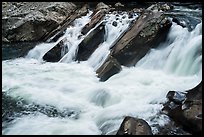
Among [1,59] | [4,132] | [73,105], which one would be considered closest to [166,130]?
[73,105]

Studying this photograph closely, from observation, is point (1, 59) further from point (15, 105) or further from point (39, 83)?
point (15, 105)

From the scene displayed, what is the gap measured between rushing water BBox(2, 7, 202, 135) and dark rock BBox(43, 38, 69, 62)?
0.75 feet

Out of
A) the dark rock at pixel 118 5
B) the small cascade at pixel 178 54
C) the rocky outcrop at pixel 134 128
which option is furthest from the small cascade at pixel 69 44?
the rocky outcrop at pixel 134 128

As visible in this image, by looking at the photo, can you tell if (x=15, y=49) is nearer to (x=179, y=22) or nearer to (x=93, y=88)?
(x=93, y=88)

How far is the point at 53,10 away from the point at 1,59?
12.0 ft

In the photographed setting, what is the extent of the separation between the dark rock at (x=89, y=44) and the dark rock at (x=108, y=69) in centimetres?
139

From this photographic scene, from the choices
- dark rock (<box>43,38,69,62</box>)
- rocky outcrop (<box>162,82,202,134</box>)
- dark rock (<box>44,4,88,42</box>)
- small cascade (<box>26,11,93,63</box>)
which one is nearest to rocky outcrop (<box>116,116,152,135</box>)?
rocky outcrop (<box>162,82,202,134</box>)

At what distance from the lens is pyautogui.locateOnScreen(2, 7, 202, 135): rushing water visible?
258 inches

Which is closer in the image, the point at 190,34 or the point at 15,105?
the point at 15,105

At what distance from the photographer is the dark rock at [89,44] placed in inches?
424

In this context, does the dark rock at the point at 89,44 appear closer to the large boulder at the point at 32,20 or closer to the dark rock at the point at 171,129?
the large boulder at the point at 32,20

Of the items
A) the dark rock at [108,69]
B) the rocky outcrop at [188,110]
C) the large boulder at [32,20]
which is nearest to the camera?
the rocky outcrop at [188,110]

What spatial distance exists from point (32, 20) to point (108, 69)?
5.29 meters

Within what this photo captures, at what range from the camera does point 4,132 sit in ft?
20.9
